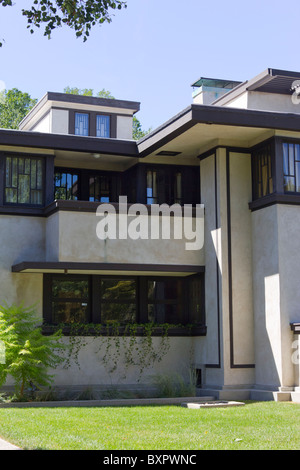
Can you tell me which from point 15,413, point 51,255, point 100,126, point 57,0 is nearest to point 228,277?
point 51,255

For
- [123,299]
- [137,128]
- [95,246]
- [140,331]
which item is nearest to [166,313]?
[140,331]

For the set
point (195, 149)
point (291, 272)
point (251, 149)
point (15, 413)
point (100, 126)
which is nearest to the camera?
point (15, 413)

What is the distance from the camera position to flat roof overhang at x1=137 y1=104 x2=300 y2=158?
18250mm

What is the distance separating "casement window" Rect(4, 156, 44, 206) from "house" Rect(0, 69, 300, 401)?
0.03 metres

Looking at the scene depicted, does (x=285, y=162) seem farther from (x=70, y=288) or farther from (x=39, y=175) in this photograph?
(x=39, y=175)

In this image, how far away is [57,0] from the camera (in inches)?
438

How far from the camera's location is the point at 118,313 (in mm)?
21141

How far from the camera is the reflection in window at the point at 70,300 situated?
2062cm

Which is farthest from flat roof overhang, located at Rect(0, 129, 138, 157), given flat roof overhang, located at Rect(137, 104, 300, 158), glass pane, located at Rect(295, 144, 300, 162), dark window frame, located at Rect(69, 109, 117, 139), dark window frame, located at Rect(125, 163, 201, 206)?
dark window frame, located at Rect(69, 109, 117, 139)

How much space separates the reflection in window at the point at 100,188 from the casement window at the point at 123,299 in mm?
3421

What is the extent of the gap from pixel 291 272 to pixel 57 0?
32.7 ft

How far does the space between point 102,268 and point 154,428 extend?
7.81m

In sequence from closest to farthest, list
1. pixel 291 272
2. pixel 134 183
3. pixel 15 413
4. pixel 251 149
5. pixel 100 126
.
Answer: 1. pixel 15 413
2. pixel 291 272
3. pixel 251 149
4. pixel 134 183
5. pixel 100 126
